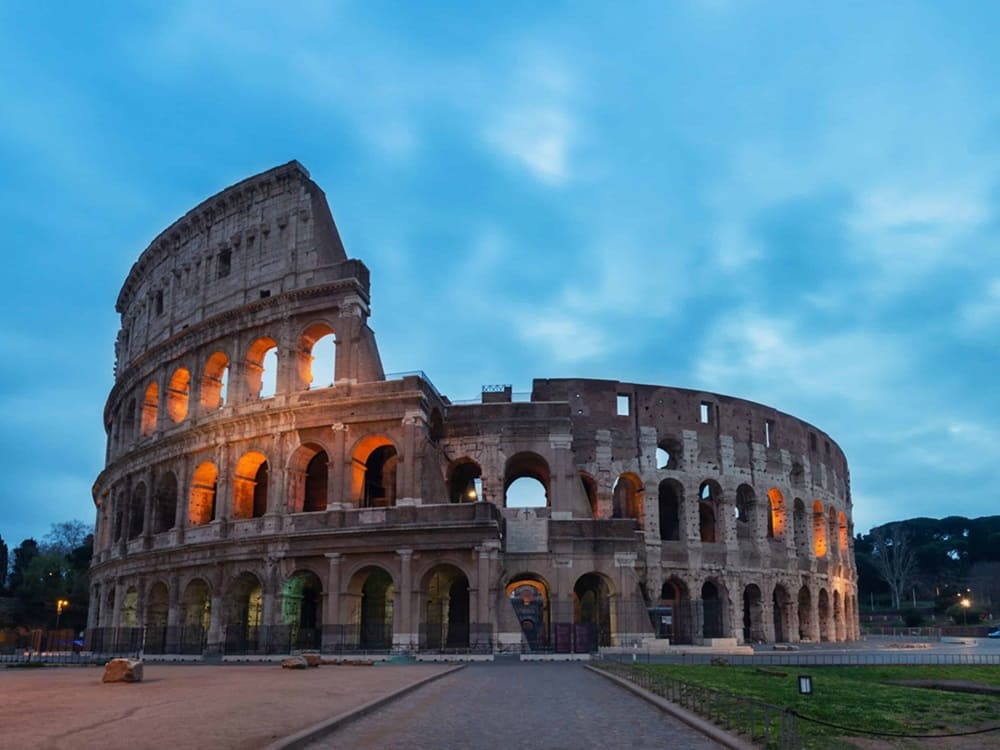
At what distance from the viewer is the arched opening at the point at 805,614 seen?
4672 centimetres

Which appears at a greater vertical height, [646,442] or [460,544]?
[646,442]

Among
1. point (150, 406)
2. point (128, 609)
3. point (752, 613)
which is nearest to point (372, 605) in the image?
point (128, 609)

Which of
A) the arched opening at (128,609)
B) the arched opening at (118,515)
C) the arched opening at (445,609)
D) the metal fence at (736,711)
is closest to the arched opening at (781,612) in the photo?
the arched opening at (445,609)

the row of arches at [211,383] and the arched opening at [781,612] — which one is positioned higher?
the row of arches at [211,383]

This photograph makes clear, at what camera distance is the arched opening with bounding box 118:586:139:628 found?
40125 millimetres

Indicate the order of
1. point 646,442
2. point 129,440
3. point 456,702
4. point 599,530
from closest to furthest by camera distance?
1. point 456,702
2. point 599,530
3. point 646,442
4. point 129,440

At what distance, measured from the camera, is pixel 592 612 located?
4159 cm

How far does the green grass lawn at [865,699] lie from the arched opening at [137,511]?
A: 29.7 meters

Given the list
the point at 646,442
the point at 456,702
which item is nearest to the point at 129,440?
the point at 646,442

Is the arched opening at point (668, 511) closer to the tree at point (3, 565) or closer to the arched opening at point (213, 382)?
the arched opening at point (213, 382)

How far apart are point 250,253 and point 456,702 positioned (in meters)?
28.8

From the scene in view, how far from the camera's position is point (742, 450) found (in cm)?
4444

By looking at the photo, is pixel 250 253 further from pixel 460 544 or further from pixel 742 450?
pixel 742 450

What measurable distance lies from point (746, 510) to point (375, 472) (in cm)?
1949
